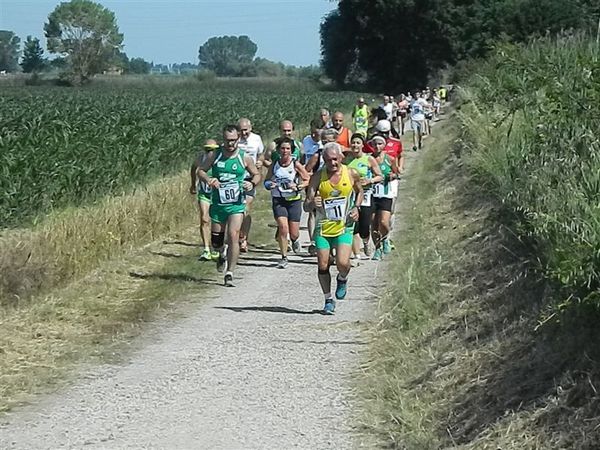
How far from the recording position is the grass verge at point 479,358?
605cm

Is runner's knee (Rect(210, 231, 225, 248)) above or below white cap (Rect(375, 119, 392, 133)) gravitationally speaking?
below

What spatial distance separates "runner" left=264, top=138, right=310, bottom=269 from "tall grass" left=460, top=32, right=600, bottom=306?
2.39 m

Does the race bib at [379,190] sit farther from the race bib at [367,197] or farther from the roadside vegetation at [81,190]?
the roadside vegetation at [81,190]

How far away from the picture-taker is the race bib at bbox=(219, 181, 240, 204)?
12.0 metres

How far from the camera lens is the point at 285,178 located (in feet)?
44.1

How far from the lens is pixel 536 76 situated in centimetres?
1541

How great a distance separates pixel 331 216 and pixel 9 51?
157 m

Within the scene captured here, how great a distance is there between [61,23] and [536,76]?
90.7 m

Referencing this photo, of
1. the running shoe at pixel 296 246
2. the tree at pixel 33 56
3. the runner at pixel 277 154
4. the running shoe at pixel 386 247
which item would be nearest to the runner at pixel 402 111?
the running shoe at pixel 296 246

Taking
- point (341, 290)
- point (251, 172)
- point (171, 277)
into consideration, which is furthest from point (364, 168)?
point (171, 277)

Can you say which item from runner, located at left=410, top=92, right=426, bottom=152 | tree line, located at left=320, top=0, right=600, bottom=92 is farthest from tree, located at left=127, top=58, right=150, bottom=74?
runner, located at left=410, top=92, right=426, bottom=152

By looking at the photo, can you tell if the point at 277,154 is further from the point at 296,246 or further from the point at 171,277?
the point at 171,277

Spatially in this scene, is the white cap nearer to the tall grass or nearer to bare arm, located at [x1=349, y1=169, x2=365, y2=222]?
the tall grass

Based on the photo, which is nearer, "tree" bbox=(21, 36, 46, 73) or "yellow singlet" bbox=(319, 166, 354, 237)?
"yellow singlet" bbox=(319, 166, 354, 237)
